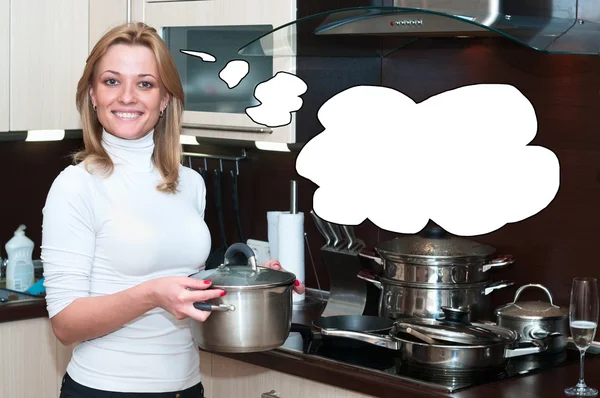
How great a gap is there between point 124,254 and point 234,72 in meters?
1.22

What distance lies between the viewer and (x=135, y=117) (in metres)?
2.06

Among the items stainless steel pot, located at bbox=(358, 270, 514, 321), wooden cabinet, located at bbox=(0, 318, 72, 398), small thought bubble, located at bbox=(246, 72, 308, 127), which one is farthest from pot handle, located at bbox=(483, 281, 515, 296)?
wooden cabinet, located at bbox=(0, 318, 72, 398)

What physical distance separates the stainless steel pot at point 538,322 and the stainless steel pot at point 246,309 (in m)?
0.77

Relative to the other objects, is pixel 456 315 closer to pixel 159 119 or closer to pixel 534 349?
pixel 534 349

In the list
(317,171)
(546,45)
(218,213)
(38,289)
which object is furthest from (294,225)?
(546,45)

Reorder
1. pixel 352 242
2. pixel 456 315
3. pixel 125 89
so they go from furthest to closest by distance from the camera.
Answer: pixel 352 242, pixel 456 315, pixel 125 89

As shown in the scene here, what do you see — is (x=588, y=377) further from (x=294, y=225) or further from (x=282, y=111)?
(x=282, y=111)

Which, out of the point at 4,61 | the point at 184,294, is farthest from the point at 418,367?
the point at 4,61

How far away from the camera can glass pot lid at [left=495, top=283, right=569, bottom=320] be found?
8.03ft

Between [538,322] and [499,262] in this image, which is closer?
[538,322]

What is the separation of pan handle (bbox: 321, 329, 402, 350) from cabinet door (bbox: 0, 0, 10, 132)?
1.39 metres

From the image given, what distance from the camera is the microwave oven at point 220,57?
112 inches

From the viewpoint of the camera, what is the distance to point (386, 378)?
2.22 m

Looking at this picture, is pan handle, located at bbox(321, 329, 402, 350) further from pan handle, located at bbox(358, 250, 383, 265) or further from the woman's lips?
the woman's lips
